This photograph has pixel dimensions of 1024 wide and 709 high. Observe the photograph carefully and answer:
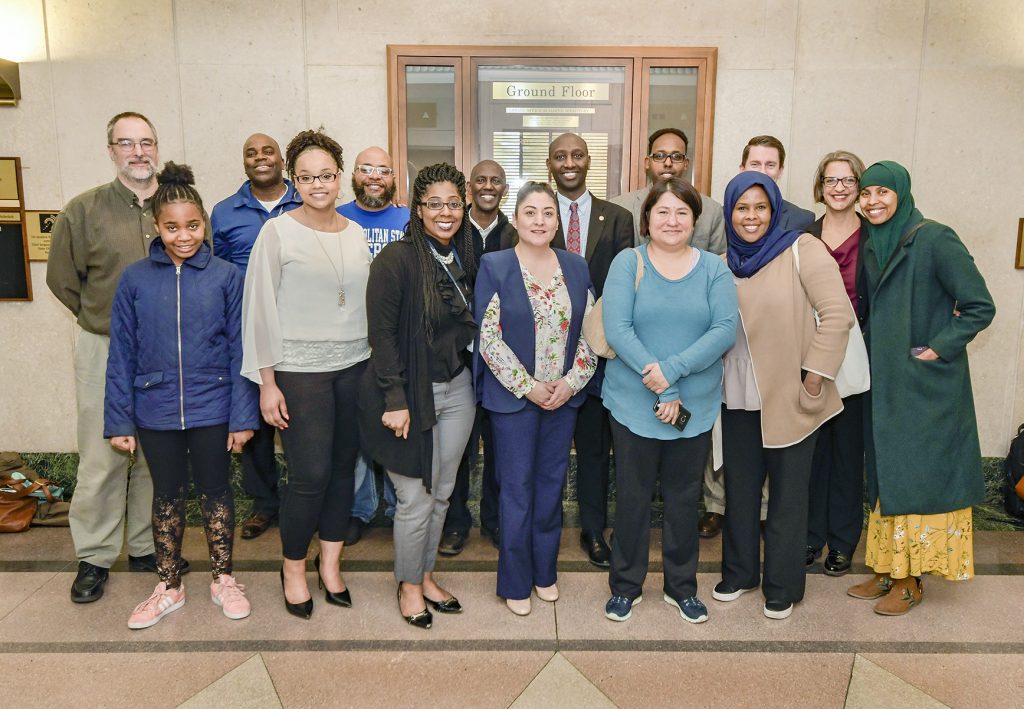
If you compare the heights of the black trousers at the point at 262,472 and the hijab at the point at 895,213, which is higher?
the hijab at the point at 895,213

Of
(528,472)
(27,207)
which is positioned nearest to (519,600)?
(528,472)

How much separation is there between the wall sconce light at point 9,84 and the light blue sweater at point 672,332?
378cm

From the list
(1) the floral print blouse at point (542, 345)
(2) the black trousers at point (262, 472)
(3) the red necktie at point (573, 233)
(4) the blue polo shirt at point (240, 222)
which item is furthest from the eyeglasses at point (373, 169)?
(2) the black trousers at point (262, 472)

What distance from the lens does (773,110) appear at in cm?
419

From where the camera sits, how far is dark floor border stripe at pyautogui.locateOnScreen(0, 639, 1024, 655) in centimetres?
262

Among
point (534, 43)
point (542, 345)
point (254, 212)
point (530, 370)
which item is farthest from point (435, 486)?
point (534, 43)

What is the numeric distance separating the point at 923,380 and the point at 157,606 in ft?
10.5

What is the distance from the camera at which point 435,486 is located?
8.87 ft

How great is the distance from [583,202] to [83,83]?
3.11m

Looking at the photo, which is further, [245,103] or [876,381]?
[245,103]

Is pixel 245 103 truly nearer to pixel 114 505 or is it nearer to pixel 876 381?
pixel 114 505

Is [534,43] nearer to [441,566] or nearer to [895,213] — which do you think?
[895,213]

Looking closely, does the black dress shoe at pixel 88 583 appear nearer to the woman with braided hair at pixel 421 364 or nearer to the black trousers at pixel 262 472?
the black trousers at pixel 262 472

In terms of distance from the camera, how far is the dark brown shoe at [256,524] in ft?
12.0
